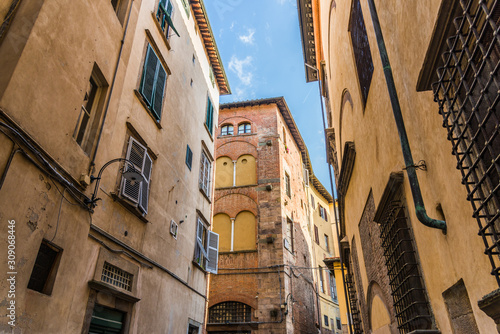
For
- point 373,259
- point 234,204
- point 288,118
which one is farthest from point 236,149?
point 373,259

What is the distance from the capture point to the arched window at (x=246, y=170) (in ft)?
69.7

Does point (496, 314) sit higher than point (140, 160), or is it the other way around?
point (140, 160)

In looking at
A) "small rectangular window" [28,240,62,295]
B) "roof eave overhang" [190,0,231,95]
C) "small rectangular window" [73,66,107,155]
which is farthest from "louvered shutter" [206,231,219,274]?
"roof eave overhang" [190,0,231,95]

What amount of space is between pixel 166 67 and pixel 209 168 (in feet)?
14.9

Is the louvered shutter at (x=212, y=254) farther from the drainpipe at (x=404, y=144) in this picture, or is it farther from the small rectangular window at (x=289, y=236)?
the drainpipe at (x=404, y=144)

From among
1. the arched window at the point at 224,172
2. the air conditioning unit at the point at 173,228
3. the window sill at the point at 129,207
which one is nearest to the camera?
the window sill at the point at 129,207

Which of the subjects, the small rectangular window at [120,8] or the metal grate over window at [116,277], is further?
the small rectangular window at [120,8]

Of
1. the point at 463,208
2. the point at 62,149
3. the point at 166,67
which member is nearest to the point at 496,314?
the point at 463,208

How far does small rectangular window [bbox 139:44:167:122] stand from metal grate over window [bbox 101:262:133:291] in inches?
142

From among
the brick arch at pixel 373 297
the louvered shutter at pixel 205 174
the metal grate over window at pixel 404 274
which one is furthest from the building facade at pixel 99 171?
the brick arch at pixel 373 297

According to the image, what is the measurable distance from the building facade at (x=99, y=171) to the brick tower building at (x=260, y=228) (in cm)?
748

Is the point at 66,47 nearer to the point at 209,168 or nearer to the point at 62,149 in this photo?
the point at 62,149

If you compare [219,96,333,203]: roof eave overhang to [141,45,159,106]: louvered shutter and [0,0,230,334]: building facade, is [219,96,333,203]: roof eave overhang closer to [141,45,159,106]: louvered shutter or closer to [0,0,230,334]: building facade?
[0,0,230,334]: building facade

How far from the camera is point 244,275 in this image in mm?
18453
